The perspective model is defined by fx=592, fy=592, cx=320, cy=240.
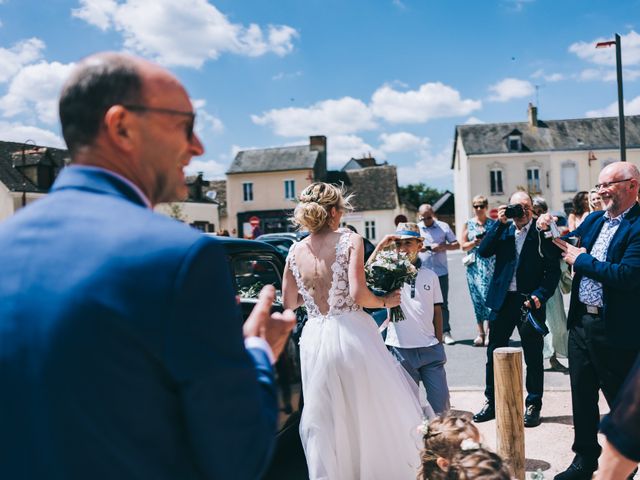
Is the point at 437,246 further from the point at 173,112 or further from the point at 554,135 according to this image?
the point at 554,135

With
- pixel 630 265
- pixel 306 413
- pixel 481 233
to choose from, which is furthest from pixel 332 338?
pixel 481 233

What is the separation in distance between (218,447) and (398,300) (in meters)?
3.44

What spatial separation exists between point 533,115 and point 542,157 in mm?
4073

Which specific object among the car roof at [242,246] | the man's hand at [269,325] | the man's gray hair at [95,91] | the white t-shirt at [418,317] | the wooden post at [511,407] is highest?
the man's gray hair at [95,91]

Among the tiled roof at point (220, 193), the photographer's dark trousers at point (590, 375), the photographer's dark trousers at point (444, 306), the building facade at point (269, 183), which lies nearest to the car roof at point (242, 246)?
the photographer's dark trousers at point (590, 375)

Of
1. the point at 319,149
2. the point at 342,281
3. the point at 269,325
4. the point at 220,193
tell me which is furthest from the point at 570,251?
the point at 220,193

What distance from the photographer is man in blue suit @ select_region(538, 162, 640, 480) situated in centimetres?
414

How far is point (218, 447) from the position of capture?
1309 millimetres

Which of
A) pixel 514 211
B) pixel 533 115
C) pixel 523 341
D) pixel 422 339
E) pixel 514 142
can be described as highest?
pixel 533 115

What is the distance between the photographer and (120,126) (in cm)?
141

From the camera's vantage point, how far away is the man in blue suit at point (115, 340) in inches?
49.0

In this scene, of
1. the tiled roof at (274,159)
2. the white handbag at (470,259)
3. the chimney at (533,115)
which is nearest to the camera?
the white handbag at (470,259)

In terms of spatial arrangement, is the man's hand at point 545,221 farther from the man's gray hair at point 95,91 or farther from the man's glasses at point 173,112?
the man's gray hair at point 95,91

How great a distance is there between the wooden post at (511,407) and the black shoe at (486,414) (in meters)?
1.46
